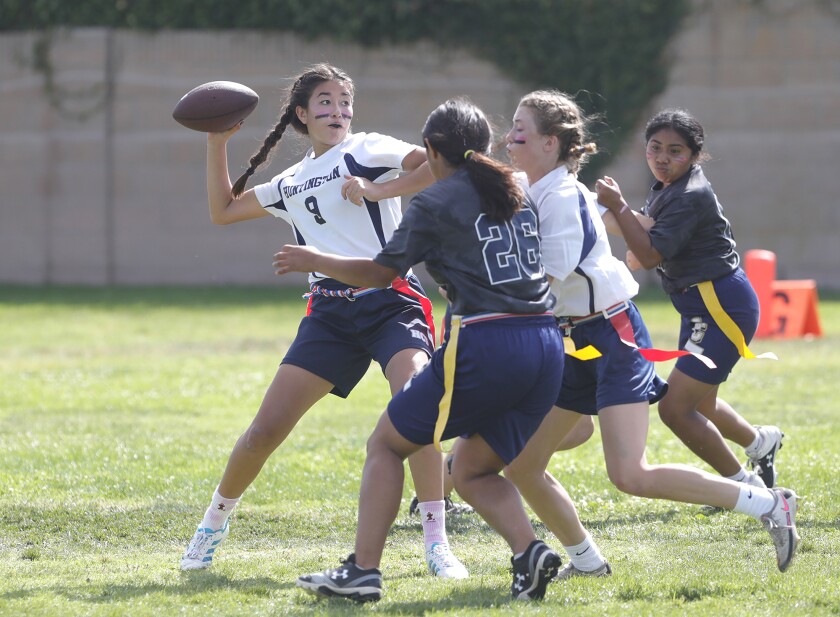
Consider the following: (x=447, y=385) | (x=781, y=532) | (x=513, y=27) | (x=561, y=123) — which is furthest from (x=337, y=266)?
(x=513, y=27)

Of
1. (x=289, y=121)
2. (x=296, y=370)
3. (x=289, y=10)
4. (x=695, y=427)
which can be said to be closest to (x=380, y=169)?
(x=289, y=121)

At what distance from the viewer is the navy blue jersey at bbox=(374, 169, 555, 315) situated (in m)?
4.38

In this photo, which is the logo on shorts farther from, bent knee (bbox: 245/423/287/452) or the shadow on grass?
the shadow on grass

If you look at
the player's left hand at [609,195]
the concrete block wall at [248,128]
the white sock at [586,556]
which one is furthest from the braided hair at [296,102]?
the concrete block wall at [248,128]

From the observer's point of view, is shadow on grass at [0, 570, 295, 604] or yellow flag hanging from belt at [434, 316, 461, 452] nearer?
yellow flag hanging from belt at [434, 316, 461, 452]

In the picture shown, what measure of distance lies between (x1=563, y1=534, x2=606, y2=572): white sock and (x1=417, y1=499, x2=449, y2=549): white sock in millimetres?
624

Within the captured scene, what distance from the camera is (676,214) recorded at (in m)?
5.61

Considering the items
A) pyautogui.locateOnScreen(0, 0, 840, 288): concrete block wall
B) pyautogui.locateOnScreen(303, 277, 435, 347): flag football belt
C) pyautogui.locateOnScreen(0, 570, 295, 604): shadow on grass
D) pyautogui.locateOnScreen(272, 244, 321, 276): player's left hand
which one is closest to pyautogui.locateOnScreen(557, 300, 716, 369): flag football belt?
pyautogui.locateOnScreen(303, 277, 435, 347): flag football belt

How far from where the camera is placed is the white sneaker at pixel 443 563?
5129 millimetres

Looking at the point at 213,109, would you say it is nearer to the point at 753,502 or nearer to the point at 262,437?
the point at 262,437

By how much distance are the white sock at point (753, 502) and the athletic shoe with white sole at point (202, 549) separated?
87.8 inches

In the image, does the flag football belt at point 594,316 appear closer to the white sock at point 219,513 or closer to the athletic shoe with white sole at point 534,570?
the athletic shoe with white sole at point 534,570

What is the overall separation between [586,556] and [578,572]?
0.09m

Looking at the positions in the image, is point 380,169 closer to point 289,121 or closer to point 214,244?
point 289,121
